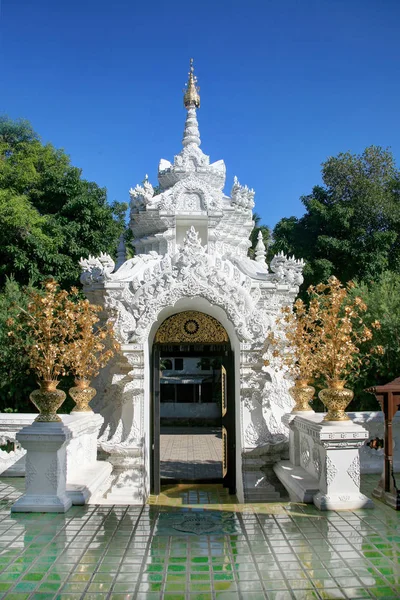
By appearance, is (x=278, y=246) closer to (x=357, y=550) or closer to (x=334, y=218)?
(x=334, y=218)

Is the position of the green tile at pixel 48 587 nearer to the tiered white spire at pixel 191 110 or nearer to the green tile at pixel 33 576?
the green tile at pixel 33 576

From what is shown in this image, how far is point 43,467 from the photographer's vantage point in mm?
5875

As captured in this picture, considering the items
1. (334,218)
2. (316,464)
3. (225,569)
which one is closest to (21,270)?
(334,218)

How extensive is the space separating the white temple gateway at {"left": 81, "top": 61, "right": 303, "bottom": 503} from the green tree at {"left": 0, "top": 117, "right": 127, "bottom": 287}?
609cm

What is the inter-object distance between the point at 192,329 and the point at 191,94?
599 centimetres

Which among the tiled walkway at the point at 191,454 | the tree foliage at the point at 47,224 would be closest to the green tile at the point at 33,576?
the tiled walkway at the point at 191,454

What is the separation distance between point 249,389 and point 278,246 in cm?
1206

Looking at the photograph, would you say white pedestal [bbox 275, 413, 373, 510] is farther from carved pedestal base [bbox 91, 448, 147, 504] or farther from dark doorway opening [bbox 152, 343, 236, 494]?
dark doorway opening [bbox 152, 343, 236, 494]

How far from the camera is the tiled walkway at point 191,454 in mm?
10922

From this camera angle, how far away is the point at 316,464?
6480mm

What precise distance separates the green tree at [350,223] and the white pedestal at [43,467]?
1281 cm

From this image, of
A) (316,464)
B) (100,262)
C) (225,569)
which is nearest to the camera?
(225,569)

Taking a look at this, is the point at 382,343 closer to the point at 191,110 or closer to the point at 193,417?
the point at 191,110

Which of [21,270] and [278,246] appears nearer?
[21,270]
